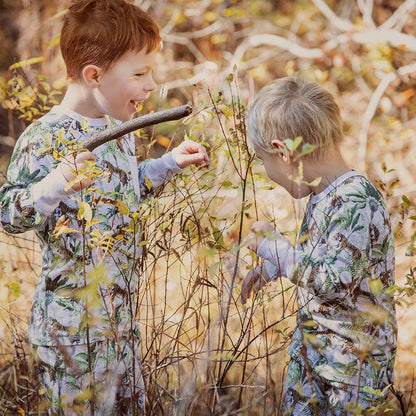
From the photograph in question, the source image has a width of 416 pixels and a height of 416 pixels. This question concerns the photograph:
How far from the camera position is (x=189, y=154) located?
5.93 feet

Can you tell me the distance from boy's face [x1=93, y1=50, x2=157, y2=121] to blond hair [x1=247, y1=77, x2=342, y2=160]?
358 millimetres

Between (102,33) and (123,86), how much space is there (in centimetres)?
18

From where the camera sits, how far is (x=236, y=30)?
662cm

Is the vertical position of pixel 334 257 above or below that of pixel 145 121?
below

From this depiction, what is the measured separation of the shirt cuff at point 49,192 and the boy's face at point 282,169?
581 millimetres

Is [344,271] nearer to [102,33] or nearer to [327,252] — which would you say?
[327,252]

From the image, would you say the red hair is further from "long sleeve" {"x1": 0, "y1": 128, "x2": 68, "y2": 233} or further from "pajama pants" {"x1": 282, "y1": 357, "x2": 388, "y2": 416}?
"pajama pants" {"x1": 282, "y1": 357, "x2": 388, "y2": 416}

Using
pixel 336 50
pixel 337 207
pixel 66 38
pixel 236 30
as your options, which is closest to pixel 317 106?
pixel 337 207

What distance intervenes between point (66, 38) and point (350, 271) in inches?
44.5

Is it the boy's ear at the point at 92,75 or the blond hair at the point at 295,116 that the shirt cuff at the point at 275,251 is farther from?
the boy's ear at the point at 92,75

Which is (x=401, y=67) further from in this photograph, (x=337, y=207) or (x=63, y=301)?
(x=63, y=301)

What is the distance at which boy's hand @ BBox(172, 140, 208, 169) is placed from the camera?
175cm

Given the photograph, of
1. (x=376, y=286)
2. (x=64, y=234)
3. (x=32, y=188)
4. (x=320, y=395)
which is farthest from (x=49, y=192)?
(x=320, y=395)

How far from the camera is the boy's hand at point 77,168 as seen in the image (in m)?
1.36
